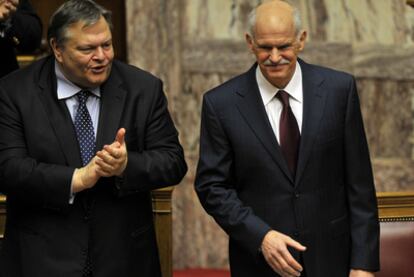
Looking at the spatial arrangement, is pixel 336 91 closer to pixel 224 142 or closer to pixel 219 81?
pixel 224 142

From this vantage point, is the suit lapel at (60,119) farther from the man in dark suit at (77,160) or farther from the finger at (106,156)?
the finger at (106,156)

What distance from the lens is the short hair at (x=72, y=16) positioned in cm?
297

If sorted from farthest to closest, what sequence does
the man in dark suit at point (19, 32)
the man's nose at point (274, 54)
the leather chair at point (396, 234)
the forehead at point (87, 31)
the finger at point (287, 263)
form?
the leather chair at point (396, 234) → the man in dark suit at point (19, 32) → the forehead at point (87, 31) → the man's nose at point (274, 54) → the finger at point (287, 263)

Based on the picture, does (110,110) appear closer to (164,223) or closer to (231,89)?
(231,89)

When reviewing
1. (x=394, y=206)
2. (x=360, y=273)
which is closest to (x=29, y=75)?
(x=360, y=273)

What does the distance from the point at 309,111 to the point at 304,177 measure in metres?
0.20

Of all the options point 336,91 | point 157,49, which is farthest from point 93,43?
point 157,49

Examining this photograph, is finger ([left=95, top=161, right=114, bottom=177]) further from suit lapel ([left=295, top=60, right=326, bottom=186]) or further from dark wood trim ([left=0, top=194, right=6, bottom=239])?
dark wood trim ([left=0, top=194, right=6, bottom=239])

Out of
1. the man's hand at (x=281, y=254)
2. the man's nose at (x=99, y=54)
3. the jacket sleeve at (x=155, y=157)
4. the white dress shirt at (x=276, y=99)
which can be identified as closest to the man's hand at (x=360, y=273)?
the man's hand at (x=281, y=254)

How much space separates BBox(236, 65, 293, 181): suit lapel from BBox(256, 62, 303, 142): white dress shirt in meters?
0.02

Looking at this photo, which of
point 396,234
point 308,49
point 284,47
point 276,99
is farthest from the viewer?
point 308,49


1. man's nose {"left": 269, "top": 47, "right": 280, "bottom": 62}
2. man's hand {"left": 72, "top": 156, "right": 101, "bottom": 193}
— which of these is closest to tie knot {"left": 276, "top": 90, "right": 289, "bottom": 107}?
man's nose {"left": 269, "top": 47, "right": 280, "bottom": 62}

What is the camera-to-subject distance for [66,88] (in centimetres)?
307

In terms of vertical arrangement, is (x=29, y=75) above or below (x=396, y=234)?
above
